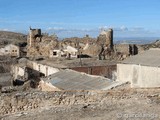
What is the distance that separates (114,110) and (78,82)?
38.8 ft

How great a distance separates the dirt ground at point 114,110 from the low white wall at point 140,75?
882 cm

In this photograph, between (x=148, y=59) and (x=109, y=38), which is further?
(x=109, y=38)

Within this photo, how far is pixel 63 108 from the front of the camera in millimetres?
12812

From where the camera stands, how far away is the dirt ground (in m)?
11.5

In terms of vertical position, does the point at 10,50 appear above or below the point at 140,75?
above

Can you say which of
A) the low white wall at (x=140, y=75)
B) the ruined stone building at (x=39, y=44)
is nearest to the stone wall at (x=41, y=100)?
the low white wall at (x=140, y=75)

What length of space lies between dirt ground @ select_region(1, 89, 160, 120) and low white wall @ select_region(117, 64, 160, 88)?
8.82 metres

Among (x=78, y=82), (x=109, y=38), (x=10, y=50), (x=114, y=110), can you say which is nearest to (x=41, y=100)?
(x=114, y=110)

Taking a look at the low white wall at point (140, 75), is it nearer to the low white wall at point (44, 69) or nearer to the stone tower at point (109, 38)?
the low white wall at point (44, 69)

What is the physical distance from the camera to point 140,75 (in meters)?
24.0

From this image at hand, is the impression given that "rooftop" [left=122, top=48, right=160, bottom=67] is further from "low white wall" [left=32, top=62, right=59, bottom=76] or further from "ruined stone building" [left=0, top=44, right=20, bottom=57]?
"ruined stone building" [left=0, top=44, right=20, bottom=57]

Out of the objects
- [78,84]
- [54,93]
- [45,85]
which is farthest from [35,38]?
[54,93]

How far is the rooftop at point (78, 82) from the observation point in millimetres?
21906

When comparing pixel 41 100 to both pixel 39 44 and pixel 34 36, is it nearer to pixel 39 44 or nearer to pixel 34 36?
pixel 39 44
